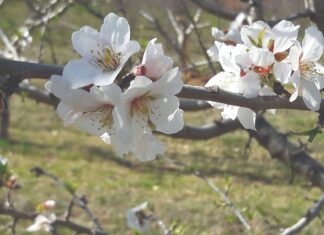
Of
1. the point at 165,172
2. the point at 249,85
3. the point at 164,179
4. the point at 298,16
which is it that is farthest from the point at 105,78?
the point at 165,172

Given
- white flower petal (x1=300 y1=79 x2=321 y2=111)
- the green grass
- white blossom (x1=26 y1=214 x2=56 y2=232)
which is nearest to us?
white flower petal (x1=300 y1=79 x2=321 y2=111)

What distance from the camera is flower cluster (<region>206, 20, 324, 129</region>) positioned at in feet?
3.13

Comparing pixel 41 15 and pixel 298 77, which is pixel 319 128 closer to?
pixel 298 77

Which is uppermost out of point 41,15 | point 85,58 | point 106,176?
point 85,58

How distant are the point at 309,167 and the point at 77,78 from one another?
126 centimetres

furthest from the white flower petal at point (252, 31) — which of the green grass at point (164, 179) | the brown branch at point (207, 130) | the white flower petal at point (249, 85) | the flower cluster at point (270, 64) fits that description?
the green grass at point (164, 179)

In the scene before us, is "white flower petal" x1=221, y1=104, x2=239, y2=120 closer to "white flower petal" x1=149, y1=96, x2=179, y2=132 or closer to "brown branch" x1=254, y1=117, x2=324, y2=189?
"white flower petal" x1=149, y1=96, x2=179, y2=132

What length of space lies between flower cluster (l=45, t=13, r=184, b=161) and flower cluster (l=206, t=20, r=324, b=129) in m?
0.12


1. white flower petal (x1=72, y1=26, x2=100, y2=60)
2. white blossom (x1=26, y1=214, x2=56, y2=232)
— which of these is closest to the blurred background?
white blossom (x1=26, y1=214, x2=56, y2=232)

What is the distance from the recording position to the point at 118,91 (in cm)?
84

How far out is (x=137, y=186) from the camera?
5.11 metres

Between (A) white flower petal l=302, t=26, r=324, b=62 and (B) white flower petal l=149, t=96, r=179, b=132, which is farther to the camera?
(A) white flower petal l=302, t=26, r=324, b=62

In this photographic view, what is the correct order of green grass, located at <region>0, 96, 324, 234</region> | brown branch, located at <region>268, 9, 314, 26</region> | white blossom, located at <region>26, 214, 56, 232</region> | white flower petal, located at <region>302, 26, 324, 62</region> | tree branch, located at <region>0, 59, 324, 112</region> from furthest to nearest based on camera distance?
green grass, located at <region>0, 96, 324, 234</region> < white blossom, located at <region>26, 214, 56, 232</region> < brown branch, located at <region>268, 9, 314, 26</region> < white flower petal, located at <region>302, 26, 324, 62</region> < tree branch, located at <region>0, 59, 324, 112</region>

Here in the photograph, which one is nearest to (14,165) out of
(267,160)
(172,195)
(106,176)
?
(106,176)
